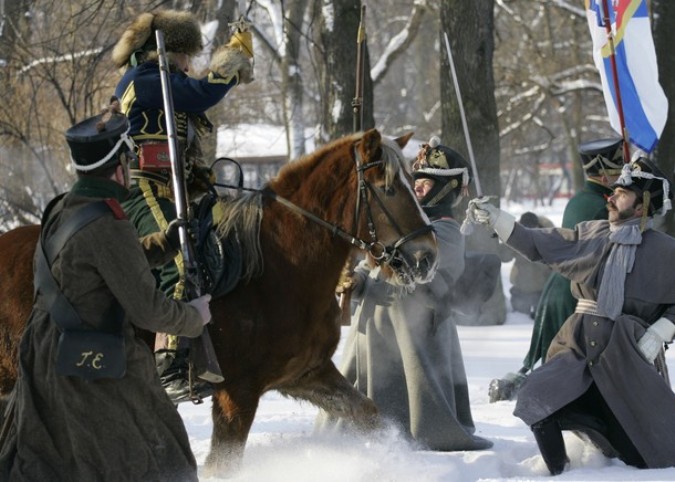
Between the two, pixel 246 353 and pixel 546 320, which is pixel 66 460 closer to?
pixel 246 353

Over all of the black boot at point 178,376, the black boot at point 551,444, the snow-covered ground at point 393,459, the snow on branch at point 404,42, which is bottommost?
Result: the snow-covered ground at point 393,459

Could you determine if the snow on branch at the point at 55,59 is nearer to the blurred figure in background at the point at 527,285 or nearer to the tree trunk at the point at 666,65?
the blurred figure in background at the point at 527,285

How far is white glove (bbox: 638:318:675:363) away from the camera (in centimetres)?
566

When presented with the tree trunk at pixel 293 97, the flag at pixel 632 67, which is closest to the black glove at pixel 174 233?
the flag at pixel 632 67

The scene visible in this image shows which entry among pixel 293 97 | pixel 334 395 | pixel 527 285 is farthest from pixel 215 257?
pixel 293 97

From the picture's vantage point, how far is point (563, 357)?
5855mm

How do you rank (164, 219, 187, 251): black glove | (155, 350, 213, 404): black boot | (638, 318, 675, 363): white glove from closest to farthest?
(164, 219, 187, 251): black glove < (155, 350, 213, 404): black boot < (638, 318, 675, 363): white glove

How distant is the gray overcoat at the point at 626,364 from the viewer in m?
5.68

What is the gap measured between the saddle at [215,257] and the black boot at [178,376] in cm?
37

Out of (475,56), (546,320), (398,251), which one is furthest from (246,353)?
(475,56)

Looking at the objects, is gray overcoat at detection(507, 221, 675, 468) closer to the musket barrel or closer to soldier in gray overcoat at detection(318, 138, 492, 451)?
soldier in gray overcoat at detection(318, 138, 492, 451)

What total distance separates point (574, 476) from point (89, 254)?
297 centimetres

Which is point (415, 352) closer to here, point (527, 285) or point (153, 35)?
point (153, 35)

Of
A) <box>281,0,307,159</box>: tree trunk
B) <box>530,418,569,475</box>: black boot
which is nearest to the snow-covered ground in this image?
<box>530,418,569,475</box>: black boot
